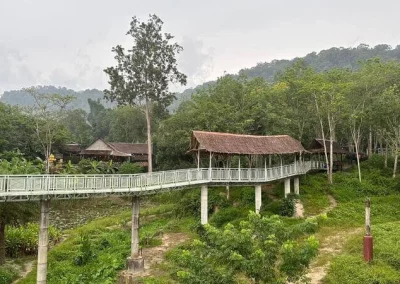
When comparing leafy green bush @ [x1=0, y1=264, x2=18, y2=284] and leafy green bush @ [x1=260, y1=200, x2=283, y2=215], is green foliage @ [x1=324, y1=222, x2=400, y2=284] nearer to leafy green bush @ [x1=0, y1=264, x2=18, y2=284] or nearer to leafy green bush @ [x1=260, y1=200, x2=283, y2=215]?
leafy green bush @ [x1=260, y1=200, x2=283, y2=215]

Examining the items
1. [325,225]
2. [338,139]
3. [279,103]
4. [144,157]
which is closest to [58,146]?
[144,157]

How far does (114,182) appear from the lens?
856 inches

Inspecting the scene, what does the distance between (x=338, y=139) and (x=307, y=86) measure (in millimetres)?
26141

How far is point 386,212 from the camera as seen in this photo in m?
30.9

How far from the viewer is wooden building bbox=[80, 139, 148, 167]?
208ft

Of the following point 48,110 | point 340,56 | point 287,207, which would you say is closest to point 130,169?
point 48,110

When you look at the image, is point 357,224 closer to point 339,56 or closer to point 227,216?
point 227,216

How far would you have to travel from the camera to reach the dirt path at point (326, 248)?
19.5 meters

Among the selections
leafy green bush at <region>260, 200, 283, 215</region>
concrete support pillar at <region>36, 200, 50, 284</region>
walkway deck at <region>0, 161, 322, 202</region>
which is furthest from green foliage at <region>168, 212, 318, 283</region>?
leafy green bush at <region>260, 200, 283, 215</region>

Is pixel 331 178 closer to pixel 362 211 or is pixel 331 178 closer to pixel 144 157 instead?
pixel 362 211

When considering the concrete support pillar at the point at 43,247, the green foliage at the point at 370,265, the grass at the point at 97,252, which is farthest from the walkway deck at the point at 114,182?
the green foliage at the point at 370,265

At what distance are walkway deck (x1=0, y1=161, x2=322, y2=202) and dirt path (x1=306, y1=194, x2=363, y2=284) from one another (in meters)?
6.66

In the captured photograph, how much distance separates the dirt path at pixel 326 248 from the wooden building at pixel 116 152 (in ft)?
136

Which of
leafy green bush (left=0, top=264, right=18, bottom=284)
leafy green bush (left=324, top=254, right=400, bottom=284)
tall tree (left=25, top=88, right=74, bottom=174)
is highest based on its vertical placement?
tall tree (left=25, top=88, right=74, bottom=174)
